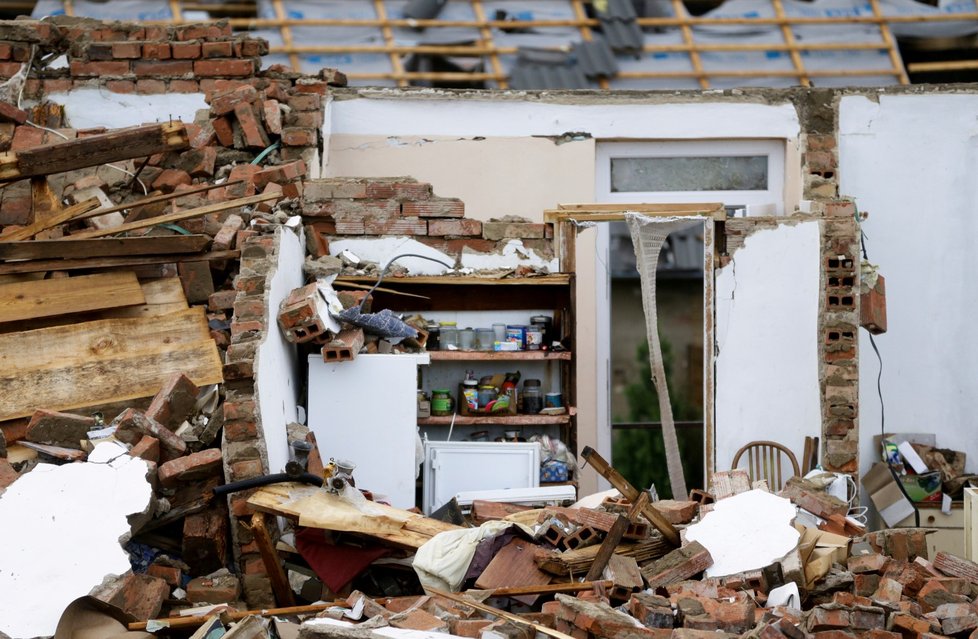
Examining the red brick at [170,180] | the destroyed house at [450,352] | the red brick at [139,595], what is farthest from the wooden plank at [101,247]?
the red brick at [139,595]

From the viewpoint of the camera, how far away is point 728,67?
11031mm

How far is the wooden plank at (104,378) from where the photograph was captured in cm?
709

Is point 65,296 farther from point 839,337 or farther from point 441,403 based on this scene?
point 839,337

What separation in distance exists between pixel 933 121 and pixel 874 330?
2.14 m

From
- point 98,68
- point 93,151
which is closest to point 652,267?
point 93,151

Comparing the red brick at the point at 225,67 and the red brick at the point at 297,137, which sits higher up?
the red brick at the point at 225,67

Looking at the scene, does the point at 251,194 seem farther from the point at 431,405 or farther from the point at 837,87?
the point at 837,87

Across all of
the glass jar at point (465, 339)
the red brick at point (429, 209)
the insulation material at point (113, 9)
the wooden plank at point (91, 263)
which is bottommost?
the glass jar at point (465, 339)

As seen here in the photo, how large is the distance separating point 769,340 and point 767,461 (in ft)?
2.96

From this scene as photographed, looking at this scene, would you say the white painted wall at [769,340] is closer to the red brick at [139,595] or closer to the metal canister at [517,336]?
the metal canister at [517,336]

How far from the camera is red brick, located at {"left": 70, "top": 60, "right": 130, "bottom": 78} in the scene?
9562mm

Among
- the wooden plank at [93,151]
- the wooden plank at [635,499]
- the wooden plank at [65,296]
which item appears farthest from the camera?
the wooden plank at [93,151]

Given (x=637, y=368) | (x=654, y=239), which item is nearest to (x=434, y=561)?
(x=654, y=239)

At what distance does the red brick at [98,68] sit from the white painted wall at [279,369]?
8.05 feet
